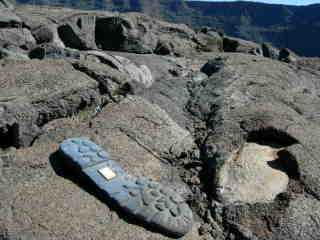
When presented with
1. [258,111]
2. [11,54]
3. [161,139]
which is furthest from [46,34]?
[258,111]

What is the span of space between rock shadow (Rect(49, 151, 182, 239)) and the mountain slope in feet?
209

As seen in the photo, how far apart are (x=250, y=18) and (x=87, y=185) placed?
300 ft

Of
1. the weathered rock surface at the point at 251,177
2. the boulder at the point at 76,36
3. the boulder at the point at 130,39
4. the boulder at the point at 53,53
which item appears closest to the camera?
the weathered rock surface at the point at 251,177

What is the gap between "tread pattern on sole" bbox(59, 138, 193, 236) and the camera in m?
2.66

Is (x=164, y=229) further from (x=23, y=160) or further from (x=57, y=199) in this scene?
(x=23, y=160)

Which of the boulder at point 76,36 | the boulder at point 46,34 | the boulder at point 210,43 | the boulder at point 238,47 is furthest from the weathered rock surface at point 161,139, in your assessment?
the boulder at point 238,47

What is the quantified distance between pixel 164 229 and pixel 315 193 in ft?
3.68

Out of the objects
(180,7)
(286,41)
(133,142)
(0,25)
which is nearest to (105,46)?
(0,25)

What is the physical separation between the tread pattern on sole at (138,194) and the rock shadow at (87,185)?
3 centimetres

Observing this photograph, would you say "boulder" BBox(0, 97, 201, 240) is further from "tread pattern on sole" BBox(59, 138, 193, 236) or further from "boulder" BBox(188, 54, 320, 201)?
"boulder" BBox(188, 54, 320, 201)

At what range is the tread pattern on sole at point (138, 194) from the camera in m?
2.66

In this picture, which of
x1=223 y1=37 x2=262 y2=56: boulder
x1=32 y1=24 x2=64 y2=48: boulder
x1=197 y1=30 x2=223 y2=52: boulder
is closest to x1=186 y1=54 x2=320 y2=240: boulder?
x1=32 y1=24 x2=64 y2=48: boulder

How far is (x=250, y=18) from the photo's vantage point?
90.1 m

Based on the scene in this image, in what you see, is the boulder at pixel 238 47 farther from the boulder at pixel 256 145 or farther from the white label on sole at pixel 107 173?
the white label on sole at pixel 107 173
